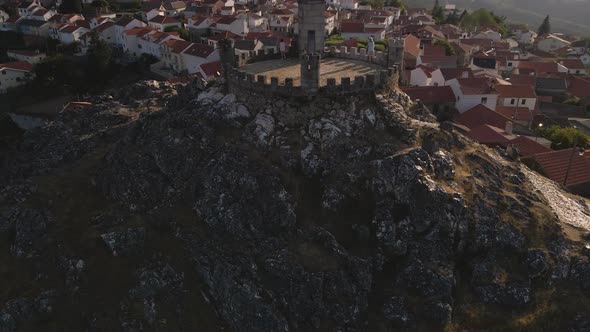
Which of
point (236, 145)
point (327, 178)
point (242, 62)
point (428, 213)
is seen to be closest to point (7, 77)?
point (242, 62)

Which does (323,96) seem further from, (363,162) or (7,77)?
(7,77)

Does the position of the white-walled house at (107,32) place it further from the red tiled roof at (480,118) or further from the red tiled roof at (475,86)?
the red tiled roof at (480,118)

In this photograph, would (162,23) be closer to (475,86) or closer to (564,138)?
(475,86)

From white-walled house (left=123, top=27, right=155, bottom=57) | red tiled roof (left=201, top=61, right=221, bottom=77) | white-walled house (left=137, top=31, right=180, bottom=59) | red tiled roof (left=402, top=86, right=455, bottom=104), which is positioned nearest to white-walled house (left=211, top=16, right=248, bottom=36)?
white-walled house (left=137, top=31, right=180, bottom=59)

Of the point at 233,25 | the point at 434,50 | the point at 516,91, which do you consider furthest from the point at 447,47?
the point at 233,25

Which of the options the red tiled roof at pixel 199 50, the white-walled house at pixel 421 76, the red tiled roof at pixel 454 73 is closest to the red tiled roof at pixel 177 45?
the red tiled roof at pixel 199 50

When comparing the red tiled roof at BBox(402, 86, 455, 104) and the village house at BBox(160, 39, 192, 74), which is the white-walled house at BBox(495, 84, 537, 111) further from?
the village house at BBox(160, 39, 192, 74)

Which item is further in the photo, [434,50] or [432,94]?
[434,50]
